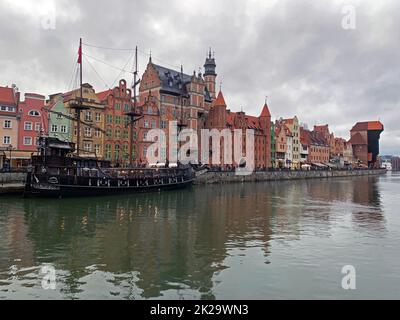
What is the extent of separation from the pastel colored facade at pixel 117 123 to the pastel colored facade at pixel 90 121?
132 centimetres

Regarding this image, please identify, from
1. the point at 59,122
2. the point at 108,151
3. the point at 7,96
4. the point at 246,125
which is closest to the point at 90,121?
the point at 59,122

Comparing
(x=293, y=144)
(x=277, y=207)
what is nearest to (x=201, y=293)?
(x=277, y=207)

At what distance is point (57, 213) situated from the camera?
3184 centimetres

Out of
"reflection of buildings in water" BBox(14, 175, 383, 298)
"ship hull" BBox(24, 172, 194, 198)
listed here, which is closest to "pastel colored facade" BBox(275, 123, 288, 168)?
"ship hull" BBox(24, 172, 194, 198)

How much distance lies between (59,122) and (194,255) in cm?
5623

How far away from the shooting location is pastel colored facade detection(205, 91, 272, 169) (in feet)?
316

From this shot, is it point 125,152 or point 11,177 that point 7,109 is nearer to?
point 11,177

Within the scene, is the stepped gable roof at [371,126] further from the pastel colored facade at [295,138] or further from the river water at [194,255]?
the river water at [194,255]

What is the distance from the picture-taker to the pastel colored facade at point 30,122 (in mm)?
61875

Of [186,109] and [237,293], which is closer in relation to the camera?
[237,293]

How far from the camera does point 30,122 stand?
62.8m

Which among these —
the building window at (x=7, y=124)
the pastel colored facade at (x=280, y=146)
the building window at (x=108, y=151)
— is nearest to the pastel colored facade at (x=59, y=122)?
the building window at (x=7, y=124)

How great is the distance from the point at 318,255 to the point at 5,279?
14564 mm
